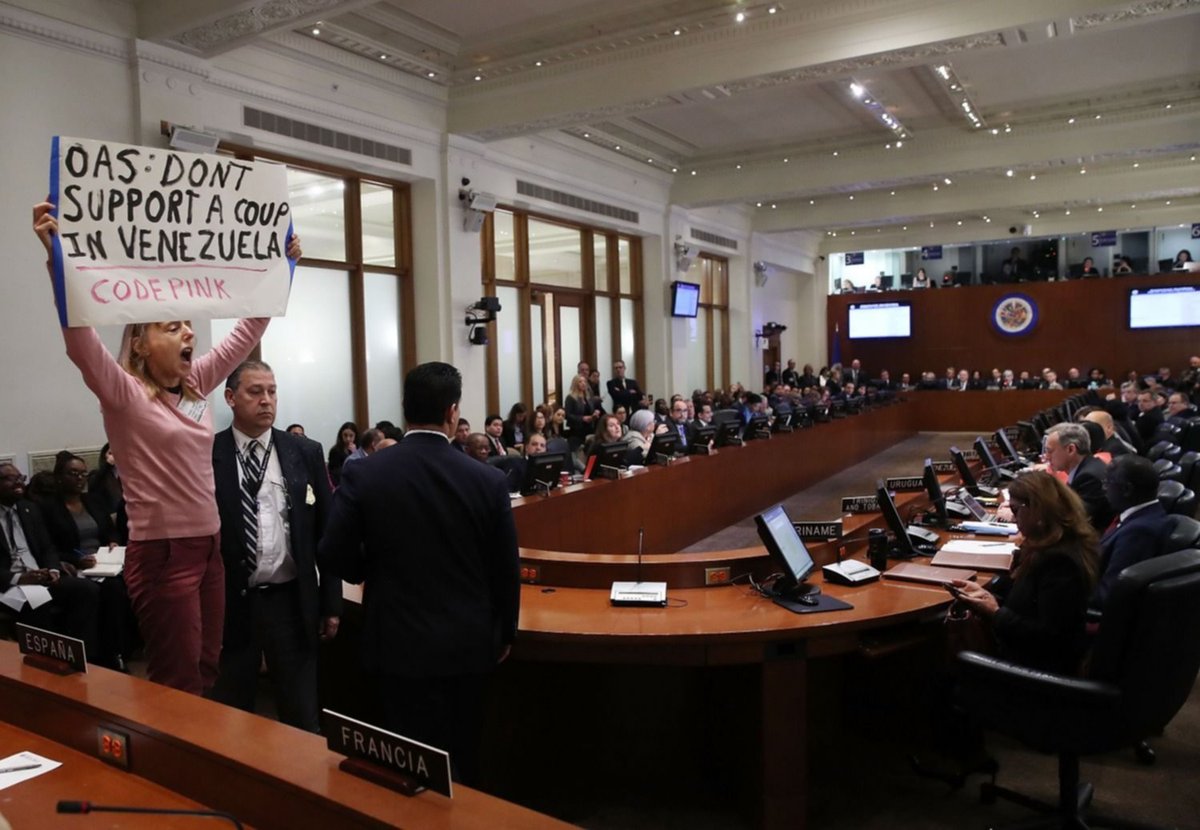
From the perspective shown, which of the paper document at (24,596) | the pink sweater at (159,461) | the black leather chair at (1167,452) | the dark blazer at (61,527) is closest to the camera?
the pink sweater at (159,461)

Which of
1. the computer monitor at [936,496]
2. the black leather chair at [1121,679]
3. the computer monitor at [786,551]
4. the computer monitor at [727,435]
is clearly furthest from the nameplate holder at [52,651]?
the computer monitor at [727,435]

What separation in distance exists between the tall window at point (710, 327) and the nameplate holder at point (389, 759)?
12.9 metres

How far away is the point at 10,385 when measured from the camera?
5.54 m

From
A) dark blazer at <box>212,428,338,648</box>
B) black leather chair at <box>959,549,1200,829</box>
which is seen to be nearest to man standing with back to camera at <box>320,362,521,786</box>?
dark blazer at <box>212,428,338,648</box>

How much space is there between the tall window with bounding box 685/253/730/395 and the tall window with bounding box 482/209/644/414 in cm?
181

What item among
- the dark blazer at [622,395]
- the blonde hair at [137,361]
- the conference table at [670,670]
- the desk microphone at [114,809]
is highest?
the blonde hair at [137,361]

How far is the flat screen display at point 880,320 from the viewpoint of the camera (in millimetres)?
19016

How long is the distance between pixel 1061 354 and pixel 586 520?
15.4 meters

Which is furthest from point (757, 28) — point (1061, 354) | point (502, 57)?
point (1061, 354)

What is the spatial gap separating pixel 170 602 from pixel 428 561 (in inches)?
22.1

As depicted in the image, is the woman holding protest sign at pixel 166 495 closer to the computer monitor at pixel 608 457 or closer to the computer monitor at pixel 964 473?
the computer monitor at pixel 608 457

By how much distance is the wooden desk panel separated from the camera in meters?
5.12

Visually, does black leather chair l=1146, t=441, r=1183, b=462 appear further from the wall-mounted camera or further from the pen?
the pen

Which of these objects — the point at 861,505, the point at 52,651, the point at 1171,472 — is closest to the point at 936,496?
the point at 861,505
